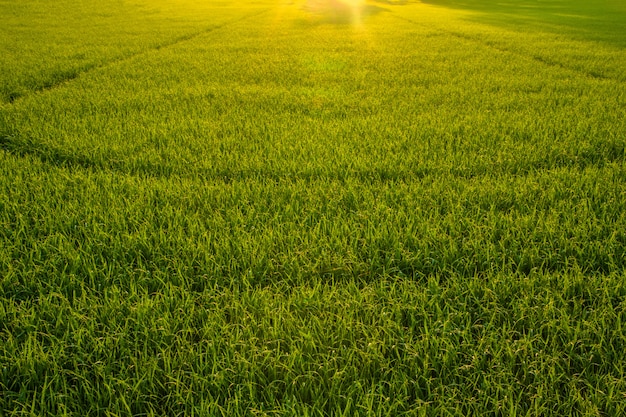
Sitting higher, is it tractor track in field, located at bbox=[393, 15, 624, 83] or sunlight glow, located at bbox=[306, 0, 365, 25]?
sunlight glow, located at bbox=[306, 0, 365, 25]

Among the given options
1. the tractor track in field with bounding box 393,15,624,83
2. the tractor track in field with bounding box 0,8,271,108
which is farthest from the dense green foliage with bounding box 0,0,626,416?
the tractor track in field with bounding box 393,15,624,83

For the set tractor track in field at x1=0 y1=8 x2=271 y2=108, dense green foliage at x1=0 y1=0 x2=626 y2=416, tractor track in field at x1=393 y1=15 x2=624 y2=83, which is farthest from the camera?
tractor track in field at x1=393 y1=15 x2=624 y2=83

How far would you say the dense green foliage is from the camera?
121cm

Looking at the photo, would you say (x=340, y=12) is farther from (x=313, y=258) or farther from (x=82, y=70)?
(x=313, y=258)

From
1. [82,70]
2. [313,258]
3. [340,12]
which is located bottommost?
[313,258]

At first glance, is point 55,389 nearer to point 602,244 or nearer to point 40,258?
point 40,258

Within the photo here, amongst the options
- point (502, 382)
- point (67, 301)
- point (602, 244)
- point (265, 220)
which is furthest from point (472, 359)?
point (67, 301)

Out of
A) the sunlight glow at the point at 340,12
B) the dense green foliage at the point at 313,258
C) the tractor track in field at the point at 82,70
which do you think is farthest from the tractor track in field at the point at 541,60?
the tractor track in field at the point at 82,70

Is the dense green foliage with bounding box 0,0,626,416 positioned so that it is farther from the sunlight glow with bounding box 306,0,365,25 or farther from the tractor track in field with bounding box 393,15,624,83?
the sunlight glow with bounding box 306,0,365,25

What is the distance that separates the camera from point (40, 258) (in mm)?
1800

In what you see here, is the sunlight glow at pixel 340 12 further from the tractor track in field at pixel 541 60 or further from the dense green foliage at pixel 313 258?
the dense green foliage at pixel 313 258

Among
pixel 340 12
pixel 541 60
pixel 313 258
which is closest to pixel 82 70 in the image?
pixel 313 258

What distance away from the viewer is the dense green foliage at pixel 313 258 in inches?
47.6

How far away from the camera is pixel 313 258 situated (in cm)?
182
